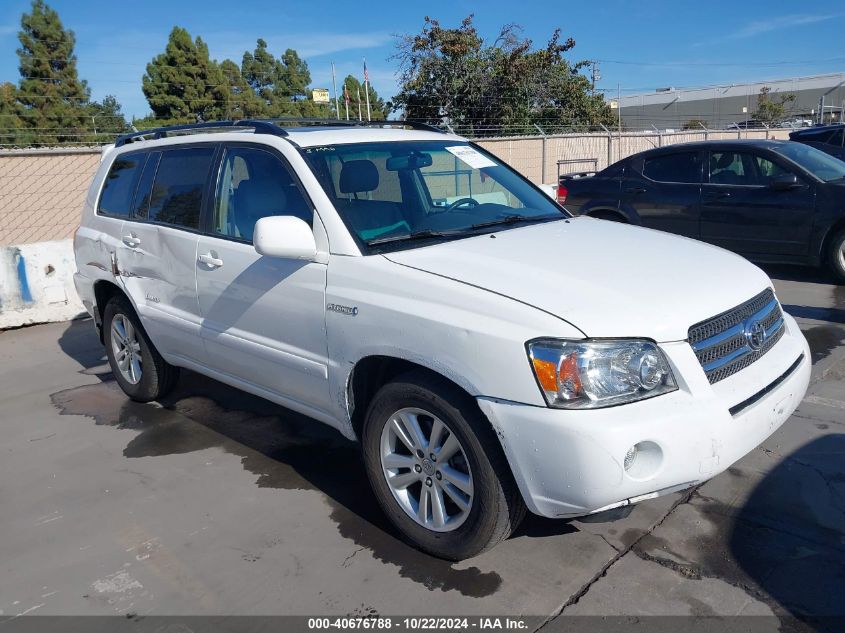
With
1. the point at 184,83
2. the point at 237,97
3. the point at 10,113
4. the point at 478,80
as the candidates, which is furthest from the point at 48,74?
the point at 478,80

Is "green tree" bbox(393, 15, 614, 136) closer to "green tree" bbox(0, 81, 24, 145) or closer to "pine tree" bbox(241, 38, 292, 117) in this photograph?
"green tree" bbox(0, 81, 24, 145)

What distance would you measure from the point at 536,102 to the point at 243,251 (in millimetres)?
24687

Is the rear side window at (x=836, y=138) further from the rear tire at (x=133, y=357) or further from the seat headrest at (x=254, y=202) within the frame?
the rear tire at (x=133, y=357)

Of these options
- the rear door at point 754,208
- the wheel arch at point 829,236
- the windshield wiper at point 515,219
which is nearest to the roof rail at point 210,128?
the windshield wiper at point 515,219

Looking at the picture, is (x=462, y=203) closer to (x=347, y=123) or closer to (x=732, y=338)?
(x=347, y=123)

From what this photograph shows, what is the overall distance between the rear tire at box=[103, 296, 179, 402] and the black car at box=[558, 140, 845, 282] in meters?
6.11

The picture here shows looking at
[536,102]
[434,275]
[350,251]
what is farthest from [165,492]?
[536,102]

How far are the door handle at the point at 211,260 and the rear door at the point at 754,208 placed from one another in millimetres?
6357

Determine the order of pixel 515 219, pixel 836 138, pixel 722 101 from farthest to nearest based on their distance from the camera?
pixel 722 101
pixel 836 138
pixel 515 219

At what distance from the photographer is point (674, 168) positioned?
345 inches

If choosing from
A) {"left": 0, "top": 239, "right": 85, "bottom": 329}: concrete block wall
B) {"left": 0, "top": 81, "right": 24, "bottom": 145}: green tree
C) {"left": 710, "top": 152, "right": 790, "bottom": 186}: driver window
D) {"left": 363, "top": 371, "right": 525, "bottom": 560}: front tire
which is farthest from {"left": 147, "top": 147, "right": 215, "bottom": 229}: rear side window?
{"left": 0, "top": 81, "right": 24, "bottom": 145}: green tree

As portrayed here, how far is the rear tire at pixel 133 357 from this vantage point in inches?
199

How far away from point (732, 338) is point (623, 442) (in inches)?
31.8

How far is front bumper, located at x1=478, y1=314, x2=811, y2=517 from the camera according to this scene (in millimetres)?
2494
